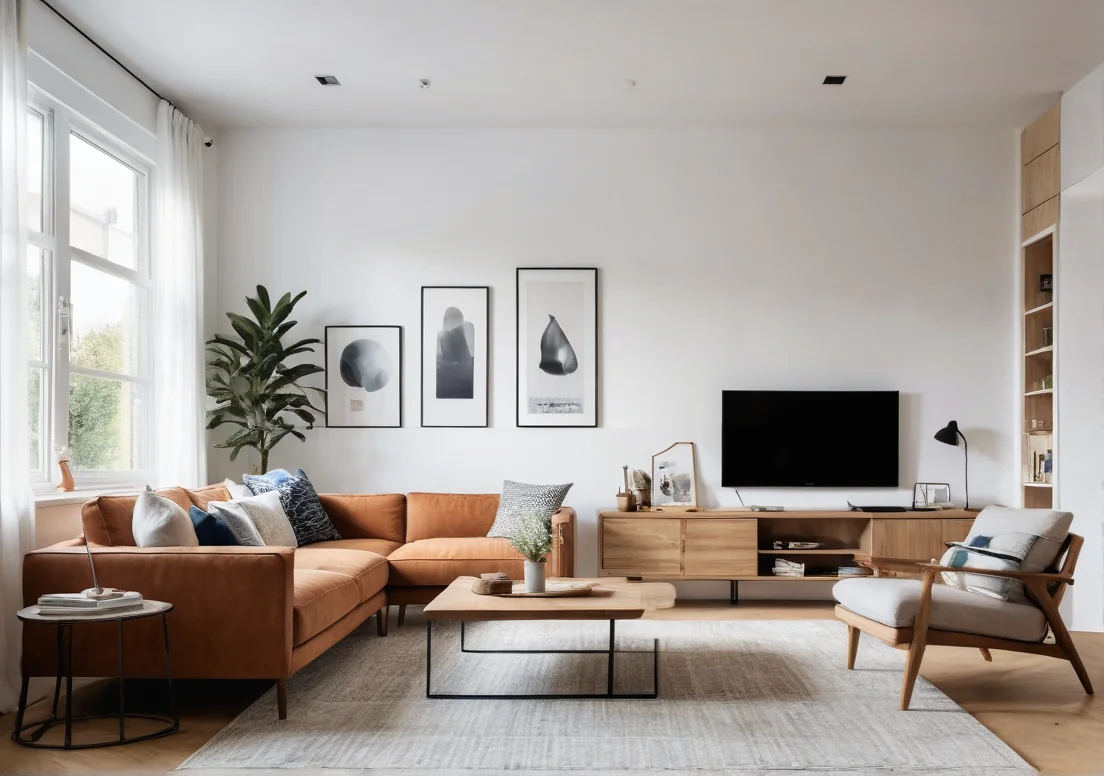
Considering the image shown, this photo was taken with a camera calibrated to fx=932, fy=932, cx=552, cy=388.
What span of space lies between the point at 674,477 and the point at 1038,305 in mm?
2717

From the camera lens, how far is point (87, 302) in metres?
5.04

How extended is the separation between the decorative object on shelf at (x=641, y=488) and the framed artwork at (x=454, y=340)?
1199mm

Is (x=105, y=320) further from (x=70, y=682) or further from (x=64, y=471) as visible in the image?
(x=70, y=682)

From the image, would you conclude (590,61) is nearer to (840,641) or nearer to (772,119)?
(772,119)

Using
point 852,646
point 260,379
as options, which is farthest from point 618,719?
point 260,379

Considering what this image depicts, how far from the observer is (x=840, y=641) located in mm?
4961

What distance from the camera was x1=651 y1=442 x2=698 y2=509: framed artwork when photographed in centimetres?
642

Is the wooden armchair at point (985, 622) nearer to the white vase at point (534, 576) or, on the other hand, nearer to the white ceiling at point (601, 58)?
the white vase at point (534, 576)

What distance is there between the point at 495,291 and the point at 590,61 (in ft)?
5.93

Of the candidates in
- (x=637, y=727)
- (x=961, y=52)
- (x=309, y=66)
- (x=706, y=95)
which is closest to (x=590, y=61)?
(x=706, y=95)

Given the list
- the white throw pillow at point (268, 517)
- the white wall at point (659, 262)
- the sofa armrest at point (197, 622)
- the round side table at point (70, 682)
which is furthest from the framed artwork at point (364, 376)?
the round side table at point (70, 682)

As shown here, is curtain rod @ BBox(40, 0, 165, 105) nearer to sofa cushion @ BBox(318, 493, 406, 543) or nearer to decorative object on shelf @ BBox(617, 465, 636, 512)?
sofa cushion @ BBox(318, 493, 406, 543)

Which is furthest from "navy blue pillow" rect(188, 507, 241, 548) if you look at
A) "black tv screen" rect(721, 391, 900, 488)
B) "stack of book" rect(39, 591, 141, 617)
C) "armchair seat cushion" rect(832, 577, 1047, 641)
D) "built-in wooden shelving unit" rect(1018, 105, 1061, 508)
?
"built-in wooden shelving unit" rect(1018, 105, 1061, 508)

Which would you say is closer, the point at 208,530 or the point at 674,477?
the point at 208,530
